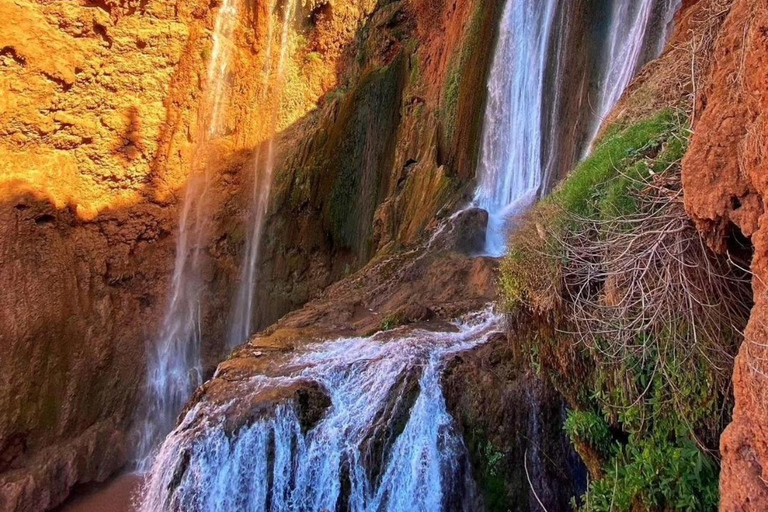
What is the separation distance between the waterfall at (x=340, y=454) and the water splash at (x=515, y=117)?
4.43 m

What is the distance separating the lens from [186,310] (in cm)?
1403

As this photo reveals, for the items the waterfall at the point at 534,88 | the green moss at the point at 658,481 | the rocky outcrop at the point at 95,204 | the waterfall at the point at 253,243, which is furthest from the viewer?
the waterfall at the point at 253,243

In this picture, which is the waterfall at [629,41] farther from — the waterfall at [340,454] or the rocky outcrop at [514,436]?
the waterfall at [340,454]

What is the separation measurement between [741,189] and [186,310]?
12878mm

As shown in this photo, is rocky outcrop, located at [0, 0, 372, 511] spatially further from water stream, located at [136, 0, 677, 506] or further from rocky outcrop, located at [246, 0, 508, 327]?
water stream, located at [136, 0, 677, 506]

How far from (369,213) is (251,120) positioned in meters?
4.62

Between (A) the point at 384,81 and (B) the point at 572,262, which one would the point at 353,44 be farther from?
(B) the point at 572,262

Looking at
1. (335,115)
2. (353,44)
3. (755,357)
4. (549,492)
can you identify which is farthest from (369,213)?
(755,357)

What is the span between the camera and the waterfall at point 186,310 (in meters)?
12.8

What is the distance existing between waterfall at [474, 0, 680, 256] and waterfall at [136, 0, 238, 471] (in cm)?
733

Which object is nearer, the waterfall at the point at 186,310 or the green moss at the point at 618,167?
the green moss at the point at 618,167

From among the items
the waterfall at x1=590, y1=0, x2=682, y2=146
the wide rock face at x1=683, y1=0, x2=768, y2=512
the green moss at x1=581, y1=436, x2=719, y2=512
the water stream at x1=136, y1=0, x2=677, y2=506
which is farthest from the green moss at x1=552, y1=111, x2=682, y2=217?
the waterfall at x1=590, y1=0, x2=682, y2=146

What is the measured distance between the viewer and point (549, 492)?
5.38m

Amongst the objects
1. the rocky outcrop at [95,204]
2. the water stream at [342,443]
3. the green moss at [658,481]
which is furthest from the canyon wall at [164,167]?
the green moss at [658,481]
